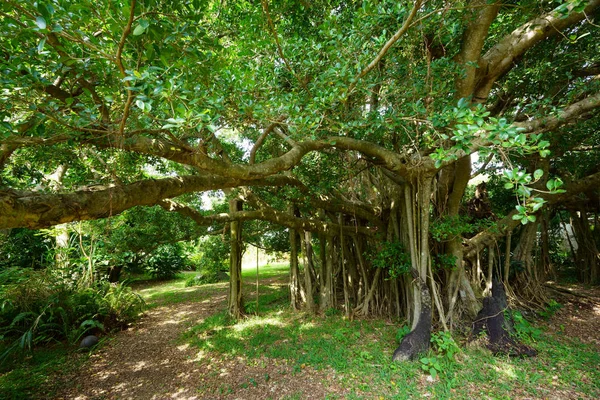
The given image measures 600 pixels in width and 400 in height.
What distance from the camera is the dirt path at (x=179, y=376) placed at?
298 centimetres

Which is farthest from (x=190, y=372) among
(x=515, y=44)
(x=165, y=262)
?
(x=165, y=262)

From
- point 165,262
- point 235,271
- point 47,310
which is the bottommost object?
point 47,310

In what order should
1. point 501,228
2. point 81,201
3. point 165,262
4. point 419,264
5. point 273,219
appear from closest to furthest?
point 81,201 → point 419,264 → point 501,228 → point 273,219 → point 165,262

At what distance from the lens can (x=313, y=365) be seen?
3.39 metres

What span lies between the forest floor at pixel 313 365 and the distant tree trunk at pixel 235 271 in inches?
13.8

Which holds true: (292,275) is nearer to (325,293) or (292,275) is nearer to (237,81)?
(325,293)


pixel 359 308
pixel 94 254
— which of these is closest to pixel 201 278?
pixel 94 254

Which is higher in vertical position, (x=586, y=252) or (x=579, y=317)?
(x=586, y=252)

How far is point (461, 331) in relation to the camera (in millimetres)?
3842

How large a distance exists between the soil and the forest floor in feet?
0.04

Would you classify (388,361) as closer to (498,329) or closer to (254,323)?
(498,329)

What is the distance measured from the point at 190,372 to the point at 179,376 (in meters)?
0.13

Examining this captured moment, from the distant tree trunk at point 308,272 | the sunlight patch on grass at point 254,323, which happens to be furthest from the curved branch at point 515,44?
the sunlight patch on grass at point 254,323

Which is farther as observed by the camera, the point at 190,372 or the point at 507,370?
the point at 190,372
